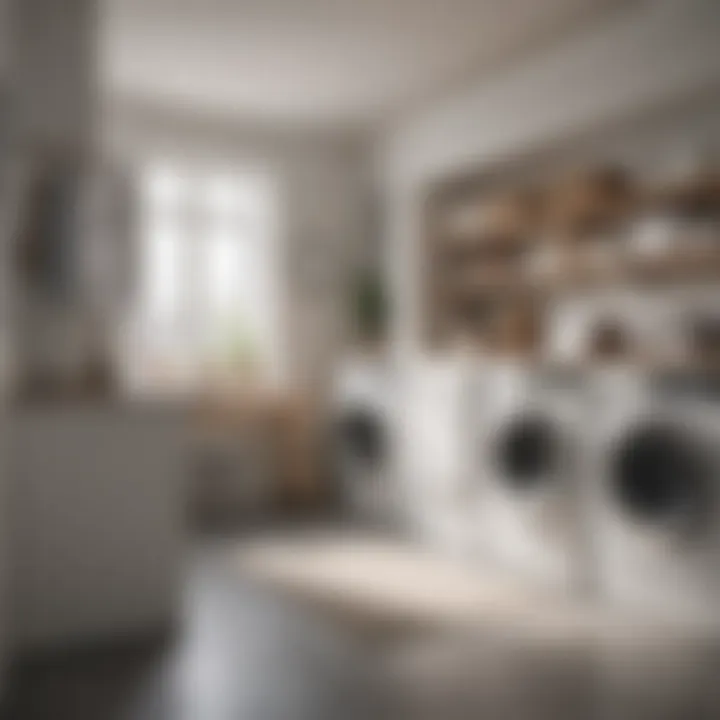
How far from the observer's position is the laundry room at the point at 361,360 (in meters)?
3.88

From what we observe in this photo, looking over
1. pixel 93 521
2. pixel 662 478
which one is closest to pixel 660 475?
pixel 662 478

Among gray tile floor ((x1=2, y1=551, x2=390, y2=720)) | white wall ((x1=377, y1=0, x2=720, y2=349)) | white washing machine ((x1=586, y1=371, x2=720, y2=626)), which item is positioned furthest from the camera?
white wall ((x1=377, y1=0, x2=720, y2=349))

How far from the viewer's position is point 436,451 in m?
6.28

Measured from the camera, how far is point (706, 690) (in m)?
3.52

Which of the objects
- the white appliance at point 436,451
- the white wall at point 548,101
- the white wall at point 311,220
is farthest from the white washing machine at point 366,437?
the white wall at point 311,220

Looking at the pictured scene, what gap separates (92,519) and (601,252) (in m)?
3.23

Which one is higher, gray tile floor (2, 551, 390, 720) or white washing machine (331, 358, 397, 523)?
white washing machine (331, 358, 397, 523)

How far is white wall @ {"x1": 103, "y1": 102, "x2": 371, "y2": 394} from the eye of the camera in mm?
A: 7945

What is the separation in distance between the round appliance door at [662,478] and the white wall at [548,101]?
176cm

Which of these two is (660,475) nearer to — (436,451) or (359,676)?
(359,676)

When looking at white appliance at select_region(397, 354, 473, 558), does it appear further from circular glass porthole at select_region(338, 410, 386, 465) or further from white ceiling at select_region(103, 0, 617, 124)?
white ceiling at select_region(103, 0, 617, 124)

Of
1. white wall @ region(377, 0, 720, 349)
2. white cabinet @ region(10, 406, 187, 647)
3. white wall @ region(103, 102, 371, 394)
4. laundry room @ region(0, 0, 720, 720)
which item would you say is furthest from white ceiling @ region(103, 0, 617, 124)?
white cabinet @ region(10, 406, 187, 647)

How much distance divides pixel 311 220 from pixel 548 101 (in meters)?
2.74

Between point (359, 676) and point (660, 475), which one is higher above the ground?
point (660, 475)
